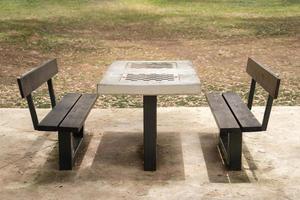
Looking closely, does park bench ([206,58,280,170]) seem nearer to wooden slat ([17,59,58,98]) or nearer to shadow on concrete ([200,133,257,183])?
shadow on concrete ([200,133,257,183])

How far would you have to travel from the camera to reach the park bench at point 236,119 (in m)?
4.61

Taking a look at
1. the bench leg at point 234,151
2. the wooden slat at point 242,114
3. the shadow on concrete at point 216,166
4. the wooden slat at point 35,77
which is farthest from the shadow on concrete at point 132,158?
the wooden slat at point 35,77

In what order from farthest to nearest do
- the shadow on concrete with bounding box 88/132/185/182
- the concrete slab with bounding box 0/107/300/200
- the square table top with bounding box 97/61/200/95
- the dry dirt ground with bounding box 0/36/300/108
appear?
the dry dirt ground with bounding box 0/36/300/108
the shadow on concrete with bounding box 88/132/185/182
the square table top with bounding box 97/61/200/95
the concrete slab with bounding box 0/107/300/200

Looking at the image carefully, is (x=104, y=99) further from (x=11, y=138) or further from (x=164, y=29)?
(x=164, y=29)

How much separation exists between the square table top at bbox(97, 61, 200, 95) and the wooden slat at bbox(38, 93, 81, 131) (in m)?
0.55

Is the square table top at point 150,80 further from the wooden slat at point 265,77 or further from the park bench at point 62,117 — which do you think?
the wooden slat at point 265,77

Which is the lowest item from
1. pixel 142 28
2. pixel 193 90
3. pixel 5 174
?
pixel 142 28

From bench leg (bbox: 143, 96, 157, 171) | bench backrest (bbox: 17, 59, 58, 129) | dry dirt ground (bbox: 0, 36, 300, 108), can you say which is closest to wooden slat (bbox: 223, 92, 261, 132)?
bench leg (bbox: 143, 96, 157, 171)

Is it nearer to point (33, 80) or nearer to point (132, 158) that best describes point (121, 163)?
point (132, 158)

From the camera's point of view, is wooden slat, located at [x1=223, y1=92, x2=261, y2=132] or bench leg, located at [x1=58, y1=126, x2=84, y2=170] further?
bench leg, located at [x1=58, y1=126, x2=84, y2=170]

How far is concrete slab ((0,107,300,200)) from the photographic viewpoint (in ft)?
14.3

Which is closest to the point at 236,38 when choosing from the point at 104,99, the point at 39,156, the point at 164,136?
the point at 104,99

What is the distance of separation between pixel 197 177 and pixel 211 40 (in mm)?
11204

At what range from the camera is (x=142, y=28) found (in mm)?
18141
